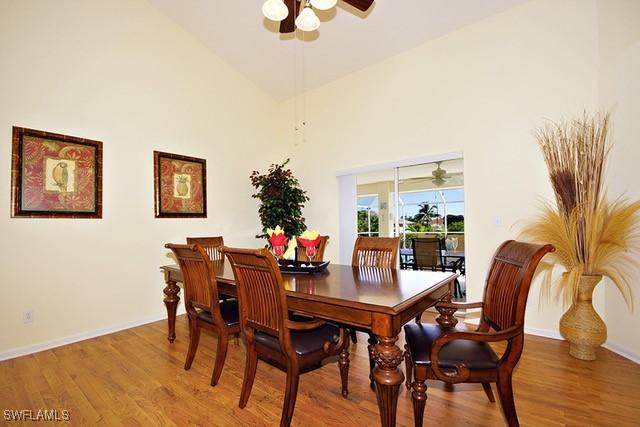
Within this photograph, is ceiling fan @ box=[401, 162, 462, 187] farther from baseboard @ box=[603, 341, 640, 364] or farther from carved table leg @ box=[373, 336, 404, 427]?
carved table leg @ box=[373, 336, 404, 427]

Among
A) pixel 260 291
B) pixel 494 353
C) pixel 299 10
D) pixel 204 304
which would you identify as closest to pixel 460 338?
pixel 494 353

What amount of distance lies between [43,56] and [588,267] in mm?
5338

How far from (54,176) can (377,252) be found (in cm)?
326

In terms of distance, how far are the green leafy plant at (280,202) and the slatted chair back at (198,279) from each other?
2.26 metres

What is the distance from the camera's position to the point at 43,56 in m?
2.95

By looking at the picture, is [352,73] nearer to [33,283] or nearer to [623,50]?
[623,50]

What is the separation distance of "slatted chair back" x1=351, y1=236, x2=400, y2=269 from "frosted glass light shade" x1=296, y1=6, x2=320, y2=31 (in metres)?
1.85

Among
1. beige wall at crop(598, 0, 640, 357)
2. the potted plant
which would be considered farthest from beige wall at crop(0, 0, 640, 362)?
the potted plant

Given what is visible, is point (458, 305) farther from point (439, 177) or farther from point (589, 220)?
point (439, 177)

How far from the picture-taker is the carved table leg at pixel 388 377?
4.42ft

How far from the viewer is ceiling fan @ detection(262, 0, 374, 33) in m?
2.07

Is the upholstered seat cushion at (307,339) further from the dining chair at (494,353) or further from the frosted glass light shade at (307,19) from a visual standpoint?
the frosted glass light shade at (307,19)

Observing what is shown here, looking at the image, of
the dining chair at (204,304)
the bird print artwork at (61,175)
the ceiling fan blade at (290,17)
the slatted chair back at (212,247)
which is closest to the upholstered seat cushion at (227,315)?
the dining chair at (204,304)

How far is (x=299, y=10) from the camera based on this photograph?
2.45 m
